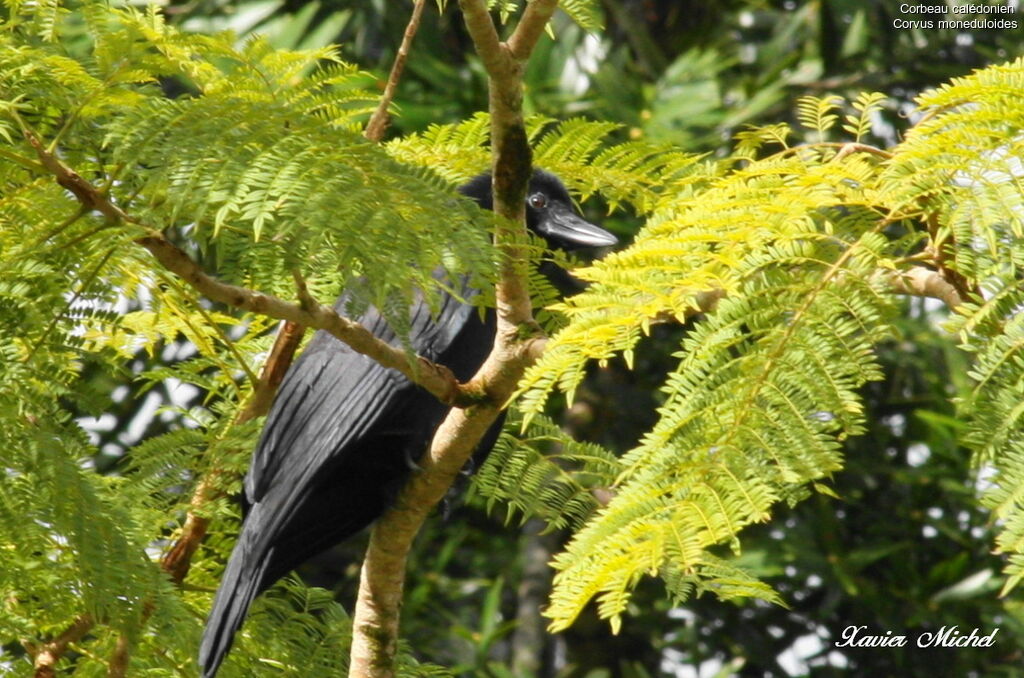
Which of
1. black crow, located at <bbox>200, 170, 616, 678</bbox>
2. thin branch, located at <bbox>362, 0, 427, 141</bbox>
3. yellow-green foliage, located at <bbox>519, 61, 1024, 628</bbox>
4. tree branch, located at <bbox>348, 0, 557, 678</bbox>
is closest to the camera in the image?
yellow-green foliage, located at <bbox>519, 61, 1024, 628</bbox>

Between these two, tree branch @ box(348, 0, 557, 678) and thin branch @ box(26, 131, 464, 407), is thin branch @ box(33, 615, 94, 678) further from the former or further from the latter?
thin branch @ box(26, 131, 464, 407)

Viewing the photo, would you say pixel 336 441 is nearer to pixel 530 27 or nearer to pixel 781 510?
pixel 530 27

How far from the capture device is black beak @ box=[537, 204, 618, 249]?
3.01 meters

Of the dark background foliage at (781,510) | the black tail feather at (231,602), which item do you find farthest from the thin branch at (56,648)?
the dark background foliage at (781,510)

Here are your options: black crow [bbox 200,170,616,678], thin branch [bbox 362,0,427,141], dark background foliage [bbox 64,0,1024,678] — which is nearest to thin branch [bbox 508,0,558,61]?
thin branch [bbox 362,0,427,141]

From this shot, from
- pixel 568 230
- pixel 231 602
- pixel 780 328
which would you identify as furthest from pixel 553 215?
pixel 780 328

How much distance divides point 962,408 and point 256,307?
92cm
